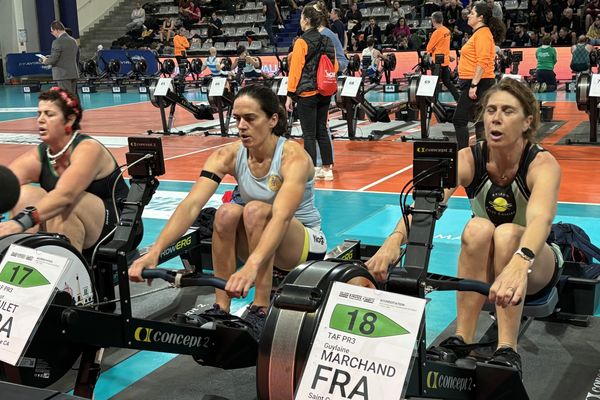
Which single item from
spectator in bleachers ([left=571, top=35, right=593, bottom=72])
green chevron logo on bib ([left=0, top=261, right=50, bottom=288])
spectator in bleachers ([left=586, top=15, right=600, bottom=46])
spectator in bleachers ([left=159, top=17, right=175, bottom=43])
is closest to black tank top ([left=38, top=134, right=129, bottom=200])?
green chevron logo on bib ([left=0, top=261, right=50, bottom=288])

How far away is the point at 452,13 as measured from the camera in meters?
18.9

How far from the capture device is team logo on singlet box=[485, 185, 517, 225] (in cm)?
323

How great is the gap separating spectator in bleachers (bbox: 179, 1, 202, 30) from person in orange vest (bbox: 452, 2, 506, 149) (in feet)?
54.6

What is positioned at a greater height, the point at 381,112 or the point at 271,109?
the point at 271,109

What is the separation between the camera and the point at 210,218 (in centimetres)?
492

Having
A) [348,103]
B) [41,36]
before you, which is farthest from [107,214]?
[41,36]

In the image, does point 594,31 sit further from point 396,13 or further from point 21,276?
point 21,276

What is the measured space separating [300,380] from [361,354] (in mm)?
212

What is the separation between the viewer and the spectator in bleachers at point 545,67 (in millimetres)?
13891

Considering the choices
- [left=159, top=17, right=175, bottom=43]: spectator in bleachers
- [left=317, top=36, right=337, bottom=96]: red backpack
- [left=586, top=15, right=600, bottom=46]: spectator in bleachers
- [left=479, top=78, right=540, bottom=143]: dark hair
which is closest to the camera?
[left=479, top=78, right=540, bottom=143]: dark hair

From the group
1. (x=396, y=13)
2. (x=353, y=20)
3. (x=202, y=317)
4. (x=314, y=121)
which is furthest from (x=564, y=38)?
(x=202, y=317)

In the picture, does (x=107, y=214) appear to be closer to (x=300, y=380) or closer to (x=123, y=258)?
(x=123, y=258)

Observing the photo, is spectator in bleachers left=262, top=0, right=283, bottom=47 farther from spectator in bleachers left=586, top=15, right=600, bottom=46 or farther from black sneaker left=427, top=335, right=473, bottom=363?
black sneaker left=427, top=335, right=473, bottom=363

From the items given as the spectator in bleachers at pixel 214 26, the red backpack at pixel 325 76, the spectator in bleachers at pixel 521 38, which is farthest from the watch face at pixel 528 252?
the spectator in bleachers at pixel 214 26
